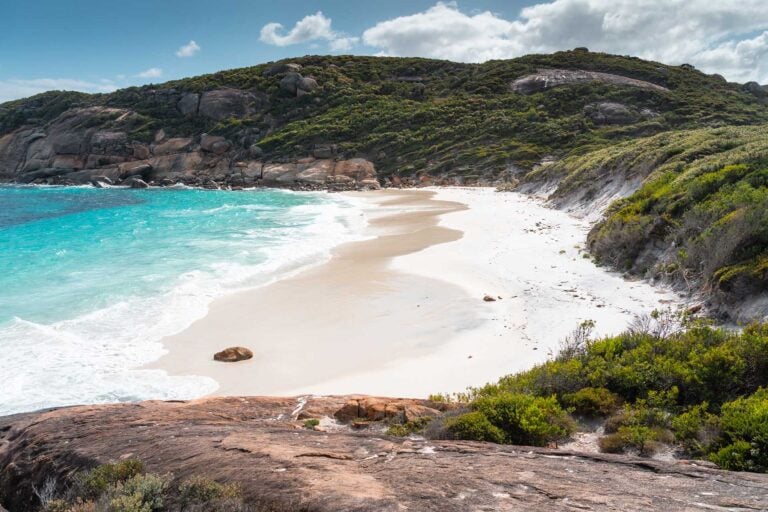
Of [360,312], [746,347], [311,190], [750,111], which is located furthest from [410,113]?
[746,347]

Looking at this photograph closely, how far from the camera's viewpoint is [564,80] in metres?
70.8

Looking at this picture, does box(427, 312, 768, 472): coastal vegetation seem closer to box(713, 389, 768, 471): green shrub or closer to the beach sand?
box(713, 389, 768, 471): green shrub

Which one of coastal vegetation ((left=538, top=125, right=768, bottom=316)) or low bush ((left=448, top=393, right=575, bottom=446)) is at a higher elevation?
coastal vegetation ((left=538, top=125, right=768, bottom=316))

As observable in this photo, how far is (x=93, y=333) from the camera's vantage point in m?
11.8

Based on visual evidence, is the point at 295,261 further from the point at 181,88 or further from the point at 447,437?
the point at 181,88

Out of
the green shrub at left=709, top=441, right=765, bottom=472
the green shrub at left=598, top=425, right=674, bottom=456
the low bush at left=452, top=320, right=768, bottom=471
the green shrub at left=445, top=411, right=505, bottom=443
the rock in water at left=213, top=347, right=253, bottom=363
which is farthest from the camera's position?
the rock in water at left=213, top=347, right=253, bottom=363

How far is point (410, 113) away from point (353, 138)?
30.8ft

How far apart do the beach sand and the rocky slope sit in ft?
116

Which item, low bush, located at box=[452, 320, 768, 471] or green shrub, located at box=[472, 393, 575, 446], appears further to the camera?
green shrub, located at box=[472, 393, 575, 446]

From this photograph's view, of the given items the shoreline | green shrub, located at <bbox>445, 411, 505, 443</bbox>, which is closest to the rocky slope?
the shoreline

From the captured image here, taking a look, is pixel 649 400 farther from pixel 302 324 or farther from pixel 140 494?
pixel 302 324

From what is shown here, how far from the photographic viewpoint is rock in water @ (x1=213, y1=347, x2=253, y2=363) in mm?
10172

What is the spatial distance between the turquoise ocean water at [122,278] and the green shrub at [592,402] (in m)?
6.46

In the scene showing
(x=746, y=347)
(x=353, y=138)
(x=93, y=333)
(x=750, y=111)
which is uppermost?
(x=750, y=111)
